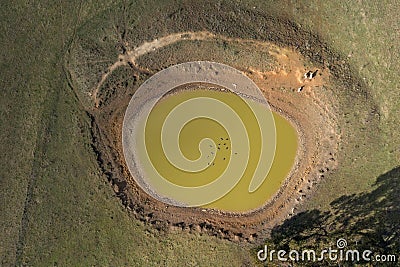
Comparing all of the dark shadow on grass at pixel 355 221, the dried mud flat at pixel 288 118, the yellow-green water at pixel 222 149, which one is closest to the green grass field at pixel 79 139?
the dark shadow on grass at pixel 355 221

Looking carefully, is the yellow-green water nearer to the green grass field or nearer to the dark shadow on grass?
the green grass field

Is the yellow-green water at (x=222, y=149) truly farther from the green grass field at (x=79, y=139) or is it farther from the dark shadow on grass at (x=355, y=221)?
the dark shadow on grass at (x=355, y=221)

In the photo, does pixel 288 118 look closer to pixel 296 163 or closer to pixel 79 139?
pixel 296 163

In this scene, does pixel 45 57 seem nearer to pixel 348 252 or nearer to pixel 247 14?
pixel 247 14

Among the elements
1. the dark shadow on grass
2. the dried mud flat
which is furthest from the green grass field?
the dried mud flat

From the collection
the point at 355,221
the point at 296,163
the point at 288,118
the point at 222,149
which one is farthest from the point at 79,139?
the point at 355,221
